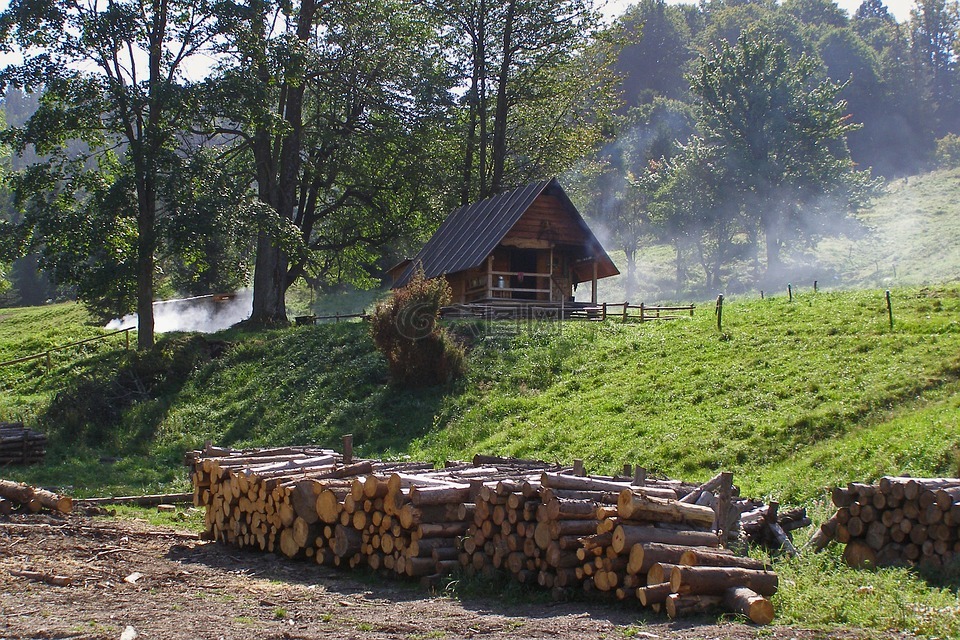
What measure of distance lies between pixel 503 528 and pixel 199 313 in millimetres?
45069

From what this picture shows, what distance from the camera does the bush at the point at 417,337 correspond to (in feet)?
92.3

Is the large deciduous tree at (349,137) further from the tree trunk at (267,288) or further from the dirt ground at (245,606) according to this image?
the dirt ground at (245,606)

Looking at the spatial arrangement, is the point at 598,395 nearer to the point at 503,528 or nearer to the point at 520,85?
the point at 503,528

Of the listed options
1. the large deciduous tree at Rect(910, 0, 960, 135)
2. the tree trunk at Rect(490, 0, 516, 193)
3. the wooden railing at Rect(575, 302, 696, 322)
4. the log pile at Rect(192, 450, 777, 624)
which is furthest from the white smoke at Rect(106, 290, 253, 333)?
the large deciduous tree at Rect(910, 0, 960, 135)

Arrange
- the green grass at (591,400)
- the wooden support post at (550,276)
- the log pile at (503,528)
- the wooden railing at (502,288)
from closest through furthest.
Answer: the log pile at (503,528) < the green grass at (591,400) < the wooden railing at (502,288) < the wooden support post at (550,276)

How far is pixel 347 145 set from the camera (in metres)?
41.9

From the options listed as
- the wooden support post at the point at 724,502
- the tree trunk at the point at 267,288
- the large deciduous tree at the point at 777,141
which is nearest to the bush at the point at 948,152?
the large deciduous tree at the point at 777,141

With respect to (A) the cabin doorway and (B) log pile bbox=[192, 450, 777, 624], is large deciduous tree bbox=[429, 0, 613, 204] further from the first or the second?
(B) log pile bbox=[192, 450, 777, 624]

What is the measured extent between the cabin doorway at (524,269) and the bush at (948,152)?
71.1 metres

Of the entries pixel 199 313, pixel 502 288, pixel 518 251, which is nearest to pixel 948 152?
pixel 518 251

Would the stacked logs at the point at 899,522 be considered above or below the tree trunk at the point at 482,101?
below

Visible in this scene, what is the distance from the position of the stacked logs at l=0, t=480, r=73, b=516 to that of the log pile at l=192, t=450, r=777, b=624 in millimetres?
2289

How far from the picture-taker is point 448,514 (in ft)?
38.4

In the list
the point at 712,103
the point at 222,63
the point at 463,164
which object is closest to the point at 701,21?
the point at 712,103
